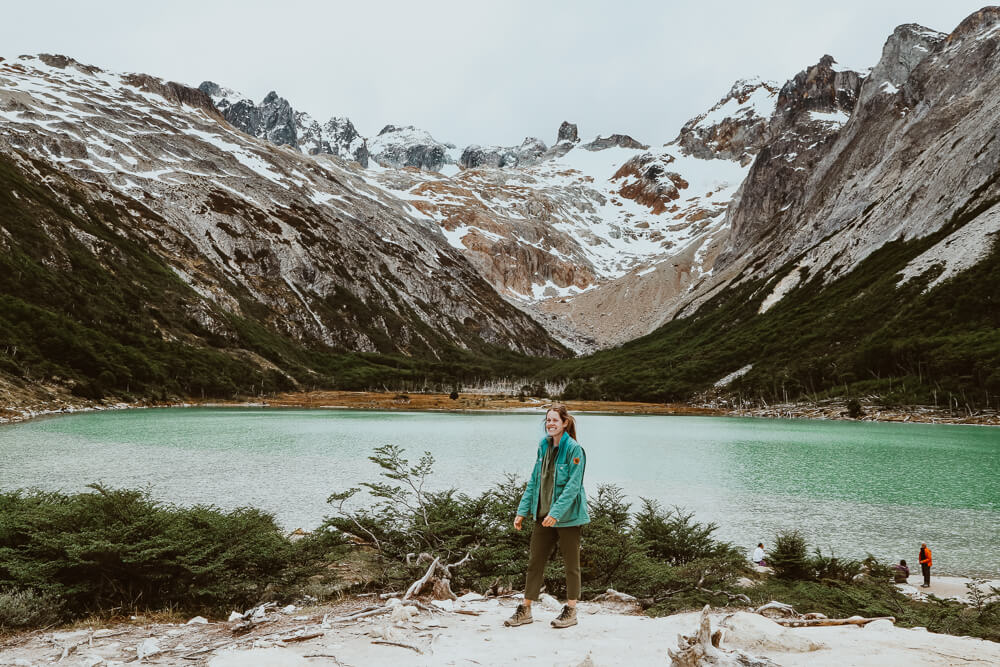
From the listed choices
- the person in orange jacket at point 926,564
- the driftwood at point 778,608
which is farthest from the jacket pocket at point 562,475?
the person in orange jacket at point 926,564

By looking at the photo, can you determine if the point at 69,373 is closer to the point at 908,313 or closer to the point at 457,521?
the point at 457,521

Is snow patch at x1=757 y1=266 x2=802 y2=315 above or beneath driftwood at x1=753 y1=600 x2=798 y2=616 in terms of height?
above

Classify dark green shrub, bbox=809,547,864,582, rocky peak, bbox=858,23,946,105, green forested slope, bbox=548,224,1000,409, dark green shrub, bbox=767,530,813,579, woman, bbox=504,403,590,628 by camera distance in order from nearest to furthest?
woman, bbox=504,403,590,628
dark green shrub, bbox=809,547,864,582
dark green shrub, bbox=767,530,813,579
green forested slope, bbox=548,224,1000,409
rocky peak, bbox=858,23,946,105

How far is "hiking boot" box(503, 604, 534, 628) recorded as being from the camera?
7280 mm

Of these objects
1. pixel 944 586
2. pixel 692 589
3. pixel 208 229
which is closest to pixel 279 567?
pixel 692 589

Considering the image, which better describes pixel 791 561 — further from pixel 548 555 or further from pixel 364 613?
pixel 364 613

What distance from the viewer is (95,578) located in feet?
30.6

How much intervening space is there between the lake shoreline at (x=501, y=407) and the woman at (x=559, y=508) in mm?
64706

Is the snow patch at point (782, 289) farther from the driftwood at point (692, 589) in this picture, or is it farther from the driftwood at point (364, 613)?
the driftwood at point (364, 613)

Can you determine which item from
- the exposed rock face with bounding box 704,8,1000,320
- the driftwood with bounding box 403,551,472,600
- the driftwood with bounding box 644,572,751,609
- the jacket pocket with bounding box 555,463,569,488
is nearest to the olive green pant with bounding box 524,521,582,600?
the jacket pocket with bounding box 555,463,569,488

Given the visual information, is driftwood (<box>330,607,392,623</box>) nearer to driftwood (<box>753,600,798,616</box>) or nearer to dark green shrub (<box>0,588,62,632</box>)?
dark green shrub (<box>0,588,62,632</box>)

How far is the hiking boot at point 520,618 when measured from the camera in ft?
23.9

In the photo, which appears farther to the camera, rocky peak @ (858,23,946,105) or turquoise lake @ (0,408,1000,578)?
rocky peak @ (858,23,946,105)

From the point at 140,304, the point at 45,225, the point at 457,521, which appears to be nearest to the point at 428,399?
the point at 140,304
